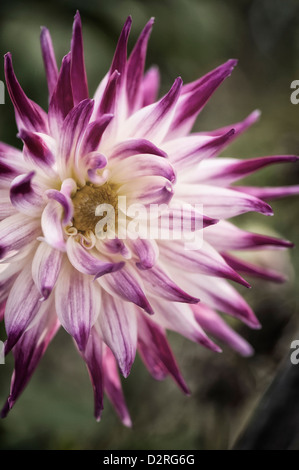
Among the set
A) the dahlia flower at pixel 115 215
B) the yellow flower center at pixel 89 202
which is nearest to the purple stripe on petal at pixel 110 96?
the dahlia flower at pixel 115 215

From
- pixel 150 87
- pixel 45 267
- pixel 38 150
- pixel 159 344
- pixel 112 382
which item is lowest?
pixel 112 382

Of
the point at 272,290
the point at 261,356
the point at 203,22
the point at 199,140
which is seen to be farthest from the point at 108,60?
the point at 261,356

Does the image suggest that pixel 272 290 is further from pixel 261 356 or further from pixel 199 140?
pixel 199 140

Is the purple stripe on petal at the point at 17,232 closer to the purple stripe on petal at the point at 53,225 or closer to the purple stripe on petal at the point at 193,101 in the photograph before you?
the purple stripe on petal at the point at 53,225

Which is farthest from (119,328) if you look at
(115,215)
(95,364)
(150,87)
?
(150,87)

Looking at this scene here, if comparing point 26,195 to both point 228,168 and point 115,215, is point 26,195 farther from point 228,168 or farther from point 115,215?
point 228,168

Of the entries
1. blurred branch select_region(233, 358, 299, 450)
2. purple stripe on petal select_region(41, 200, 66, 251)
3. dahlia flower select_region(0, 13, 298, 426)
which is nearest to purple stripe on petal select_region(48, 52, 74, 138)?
dahlia flower select_region(0, 13, 298, 426)

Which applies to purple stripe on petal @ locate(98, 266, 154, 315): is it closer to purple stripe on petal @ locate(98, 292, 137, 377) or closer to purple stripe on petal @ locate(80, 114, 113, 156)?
purple stripe on petal @ locate(98, 292, 137, 377)
